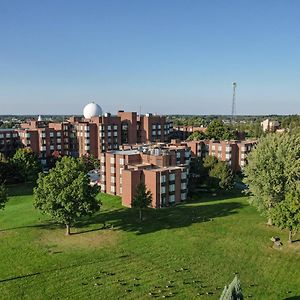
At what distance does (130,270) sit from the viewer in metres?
42.7

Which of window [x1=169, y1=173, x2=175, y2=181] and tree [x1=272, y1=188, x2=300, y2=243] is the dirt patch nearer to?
window [x1=169, y1=173, x2=175, y2=181]

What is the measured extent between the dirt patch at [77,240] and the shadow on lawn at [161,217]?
3.50 meters

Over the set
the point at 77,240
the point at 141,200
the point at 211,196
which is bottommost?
the point at 77,240

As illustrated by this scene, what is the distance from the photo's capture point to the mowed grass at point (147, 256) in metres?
38.3

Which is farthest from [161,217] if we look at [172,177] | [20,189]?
[20,189]

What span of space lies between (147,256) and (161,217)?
52.6ft

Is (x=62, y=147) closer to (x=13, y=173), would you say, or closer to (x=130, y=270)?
(x=13, y=173)

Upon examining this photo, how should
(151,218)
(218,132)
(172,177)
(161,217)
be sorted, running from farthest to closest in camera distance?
Result: (218,132) < (172,177) < (161,217) < (151,218)

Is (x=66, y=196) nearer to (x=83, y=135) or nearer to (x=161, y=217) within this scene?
(x=161, y=217)

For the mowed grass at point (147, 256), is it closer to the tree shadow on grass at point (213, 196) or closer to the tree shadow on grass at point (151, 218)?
the tree shadow on grass at point (151, 218)

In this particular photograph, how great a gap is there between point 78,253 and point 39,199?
12.1 m

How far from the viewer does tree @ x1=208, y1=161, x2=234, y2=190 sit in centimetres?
7594

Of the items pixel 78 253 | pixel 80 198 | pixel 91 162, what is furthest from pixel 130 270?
pixel 91 162

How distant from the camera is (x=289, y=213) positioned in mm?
47500
